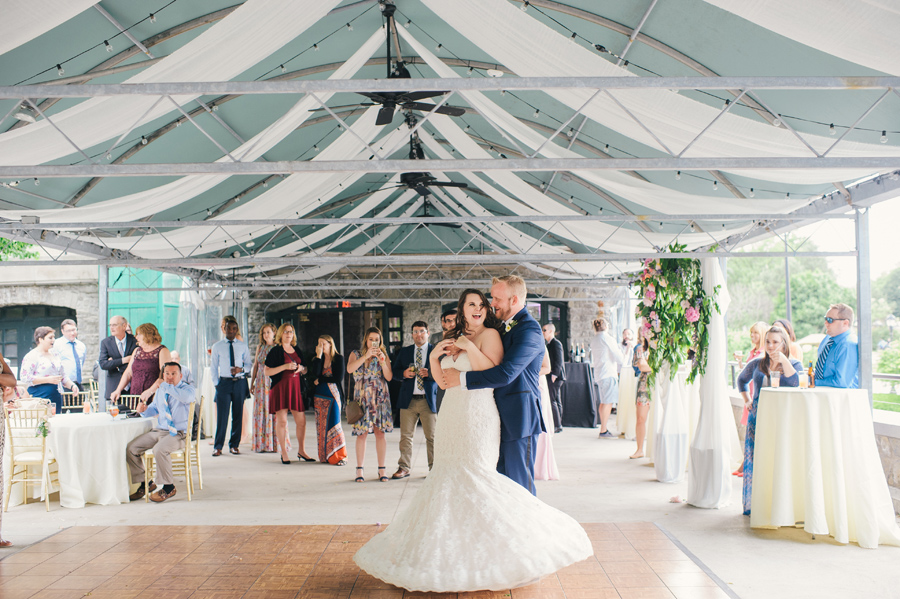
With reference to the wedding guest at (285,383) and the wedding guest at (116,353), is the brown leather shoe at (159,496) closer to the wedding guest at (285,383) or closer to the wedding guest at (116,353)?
the wedding guest at (116,353)

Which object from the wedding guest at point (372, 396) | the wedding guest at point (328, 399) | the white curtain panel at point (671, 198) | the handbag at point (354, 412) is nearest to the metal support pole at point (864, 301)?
the white curtain panel at point (671, 198)

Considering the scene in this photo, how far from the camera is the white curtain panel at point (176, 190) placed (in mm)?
5703

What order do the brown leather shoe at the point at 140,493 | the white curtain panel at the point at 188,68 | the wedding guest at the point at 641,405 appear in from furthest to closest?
1. the wedding guest at the point at 641,405
2. the brown leather shoe at the point at 140,493
3. the white curtain panel at the point at 188,68

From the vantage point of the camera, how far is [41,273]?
13.6 meters

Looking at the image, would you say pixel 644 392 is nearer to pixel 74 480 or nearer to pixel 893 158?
pixel 893 158

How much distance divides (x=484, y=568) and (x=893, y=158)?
141 inches

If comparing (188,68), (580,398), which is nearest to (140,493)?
(188,68)

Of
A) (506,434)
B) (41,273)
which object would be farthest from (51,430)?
(41,273)

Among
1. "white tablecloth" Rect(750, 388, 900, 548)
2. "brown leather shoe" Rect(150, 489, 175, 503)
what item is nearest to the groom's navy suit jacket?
"white tablecloth" Rect(750, 388, 900, 548)

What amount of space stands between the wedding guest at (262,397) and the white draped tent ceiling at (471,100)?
1.55 m

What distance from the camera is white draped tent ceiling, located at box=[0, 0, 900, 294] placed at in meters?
3.77

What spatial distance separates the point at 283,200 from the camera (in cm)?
777

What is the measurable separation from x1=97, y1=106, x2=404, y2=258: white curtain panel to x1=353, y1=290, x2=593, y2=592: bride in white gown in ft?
12.3

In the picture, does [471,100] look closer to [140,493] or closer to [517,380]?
[517,380]
